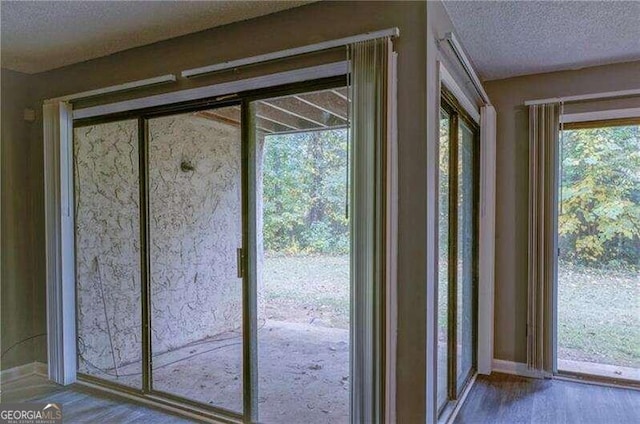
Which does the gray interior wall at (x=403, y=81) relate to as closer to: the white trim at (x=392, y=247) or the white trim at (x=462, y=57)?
the white trim at (x=392, y=247)

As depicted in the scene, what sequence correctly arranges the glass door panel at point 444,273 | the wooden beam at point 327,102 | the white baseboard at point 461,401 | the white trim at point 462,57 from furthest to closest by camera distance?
the white baseboard at point 461,401
the glass door panel at point 444,273
the wooden beam at point 327,102
the white trim at point 462,57

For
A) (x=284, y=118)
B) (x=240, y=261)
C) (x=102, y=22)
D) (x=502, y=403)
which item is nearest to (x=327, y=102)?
(x=284, y=118)

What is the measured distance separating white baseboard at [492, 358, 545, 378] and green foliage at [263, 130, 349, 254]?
6.36ft

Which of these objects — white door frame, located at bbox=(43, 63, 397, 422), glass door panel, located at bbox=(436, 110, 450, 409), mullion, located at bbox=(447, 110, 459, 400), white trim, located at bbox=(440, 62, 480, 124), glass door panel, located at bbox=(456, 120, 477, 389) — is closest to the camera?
white trim, located at bbox=(440, 62, 480, 124)

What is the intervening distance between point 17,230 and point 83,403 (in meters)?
1.49

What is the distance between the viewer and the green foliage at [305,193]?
2.51m

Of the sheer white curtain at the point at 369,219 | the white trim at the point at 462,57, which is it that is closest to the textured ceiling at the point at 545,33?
the white trim at the point at 462,57

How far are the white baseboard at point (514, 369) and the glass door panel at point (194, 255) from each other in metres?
2.10

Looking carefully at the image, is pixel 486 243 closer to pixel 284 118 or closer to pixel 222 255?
pixel 284 118

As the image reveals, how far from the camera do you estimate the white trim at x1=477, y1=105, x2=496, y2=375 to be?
3357 millimetres

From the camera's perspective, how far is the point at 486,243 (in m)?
3.38

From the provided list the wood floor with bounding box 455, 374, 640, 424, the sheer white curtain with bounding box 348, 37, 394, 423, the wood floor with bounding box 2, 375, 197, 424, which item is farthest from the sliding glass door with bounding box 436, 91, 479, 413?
the wood floor with bounding box 2, 375, 197, 424

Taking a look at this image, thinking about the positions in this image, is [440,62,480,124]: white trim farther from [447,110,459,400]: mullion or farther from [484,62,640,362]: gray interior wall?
[484,62,640,362]: gray interior wall

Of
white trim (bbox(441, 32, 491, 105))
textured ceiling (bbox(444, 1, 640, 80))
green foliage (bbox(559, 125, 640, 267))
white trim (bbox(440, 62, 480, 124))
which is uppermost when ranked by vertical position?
textured ceiling (bbox(444, 1, 640, 80))
